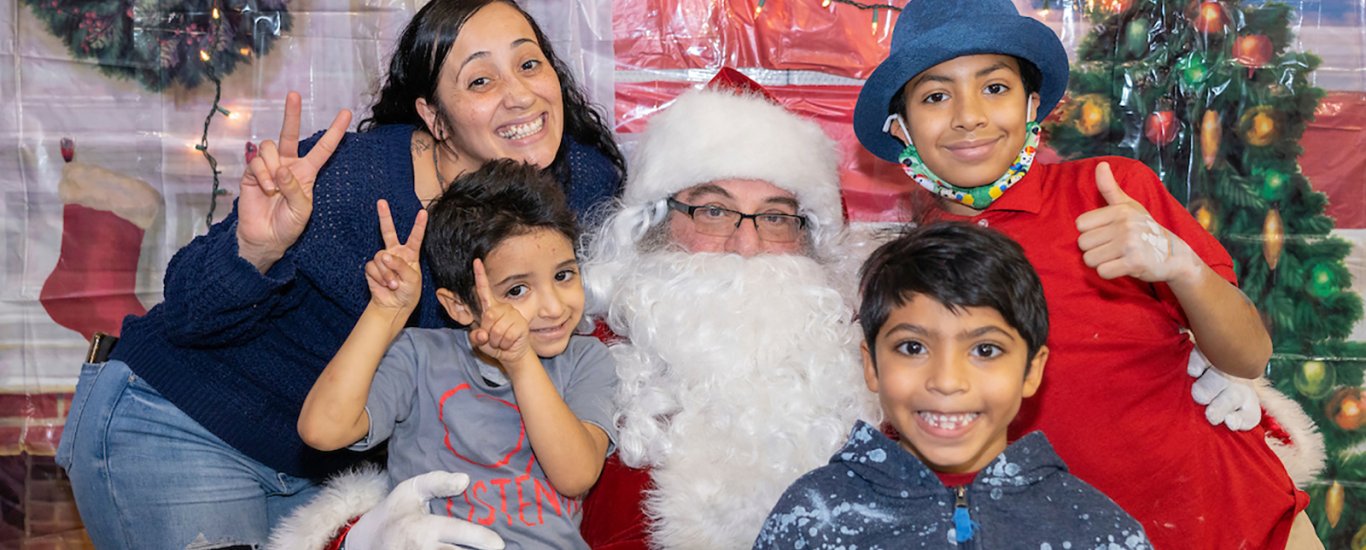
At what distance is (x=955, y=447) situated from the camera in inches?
75.9

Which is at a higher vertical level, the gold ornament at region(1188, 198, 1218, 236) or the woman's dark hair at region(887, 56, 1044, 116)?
the woman's dark hair at region(887, 56, 1044, 116)

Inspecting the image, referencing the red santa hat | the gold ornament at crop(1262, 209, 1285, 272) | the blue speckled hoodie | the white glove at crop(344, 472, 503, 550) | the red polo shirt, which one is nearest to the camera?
the blue speckled hoodie

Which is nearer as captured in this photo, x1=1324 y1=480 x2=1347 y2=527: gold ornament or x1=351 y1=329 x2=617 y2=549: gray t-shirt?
x1=351 y1=329 x2=617 y2=549: gray t-shirt

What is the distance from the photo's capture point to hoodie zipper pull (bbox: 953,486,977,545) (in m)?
1.88

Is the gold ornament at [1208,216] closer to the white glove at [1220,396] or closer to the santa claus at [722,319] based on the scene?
the white glove at [1220,396]

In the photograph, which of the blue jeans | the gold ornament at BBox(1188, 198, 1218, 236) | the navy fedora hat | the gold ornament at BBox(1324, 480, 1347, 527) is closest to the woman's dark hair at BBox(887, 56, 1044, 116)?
the navy fedora hat

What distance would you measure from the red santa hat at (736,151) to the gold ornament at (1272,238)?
1.51 metres

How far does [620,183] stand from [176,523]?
4.83 ft

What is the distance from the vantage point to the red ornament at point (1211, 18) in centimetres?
360

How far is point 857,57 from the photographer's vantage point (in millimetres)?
3707

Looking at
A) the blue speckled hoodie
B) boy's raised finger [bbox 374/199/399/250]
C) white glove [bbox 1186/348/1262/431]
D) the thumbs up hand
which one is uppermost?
the thumbs up hand

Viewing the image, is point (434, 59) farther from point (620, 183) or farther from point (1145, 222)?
point (1145, 222)

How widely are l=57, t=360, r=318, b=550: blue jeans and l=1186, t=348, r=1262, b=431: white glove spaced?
2.27 metres

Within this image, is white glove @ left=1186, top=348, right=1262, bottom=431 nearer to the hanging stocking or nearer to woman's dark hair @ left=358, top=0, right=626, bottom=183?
woman's dark hair @ left=358, top=0, right=626, bottom=183
